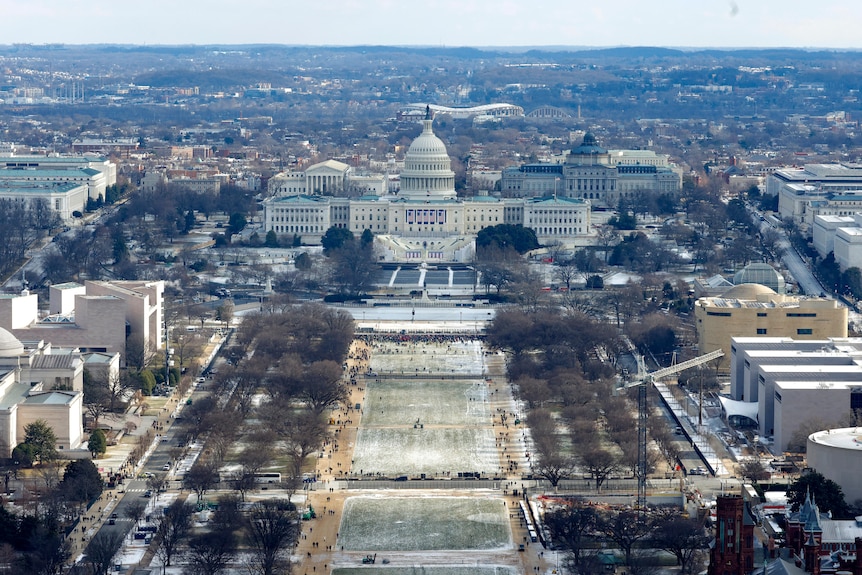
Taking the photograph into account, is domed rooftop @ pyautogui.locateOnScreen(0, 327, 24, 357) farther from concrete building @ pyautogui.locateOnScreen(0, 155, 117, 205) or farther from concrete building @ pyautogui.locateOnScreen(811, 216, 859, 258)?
concrete building @ pyautogui.locateOnScreen(0, 155, 117, 205)

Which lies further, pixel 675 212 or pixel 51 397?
pixel 675 212

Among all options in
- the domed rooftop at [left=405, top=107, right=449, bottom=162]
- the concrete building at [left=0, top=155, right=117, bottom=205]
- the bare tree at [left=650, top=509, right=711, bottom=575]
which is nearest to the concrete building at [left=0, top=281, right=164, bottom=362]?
the bare tree at [left=650, top=509, right=711, bottom=575]

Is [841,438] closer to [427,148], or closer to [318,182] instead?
[427,148]

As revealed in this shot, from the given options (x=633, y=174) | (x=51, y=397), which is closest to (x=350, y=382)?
(x=51, y=397)

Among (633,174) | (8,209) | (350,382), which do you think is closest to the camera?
(350,382)

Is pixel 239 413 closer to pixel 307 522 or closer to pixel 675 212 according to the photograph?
pixel 307 522

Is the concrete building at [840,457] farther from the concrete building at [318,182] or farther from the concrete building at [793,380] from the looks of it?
the concrete building at [318,182]
